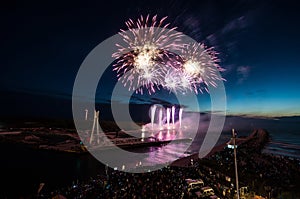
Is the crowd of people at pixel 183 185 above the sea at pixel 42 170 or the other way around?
above

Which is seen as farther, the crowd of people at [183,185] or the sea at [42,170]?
the sea at [42,170]

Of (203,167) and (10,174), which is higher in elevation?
(203,167)

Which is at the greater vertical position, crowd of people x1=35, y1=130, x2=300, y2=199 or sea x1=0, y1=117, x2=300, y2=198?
crowd of people x1=35, y1=130, x2=300, y2=199

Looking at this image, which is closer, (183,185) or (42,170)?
(183,185)

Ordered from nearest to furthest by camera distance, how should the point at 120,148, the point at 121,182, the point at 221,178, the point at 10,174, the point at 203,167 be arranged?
the point at 121,182 → the point at 221,178 → the point at 203,167 → the point at 10,174 → the point at 120,148

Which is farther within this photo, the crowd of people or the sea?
the sea

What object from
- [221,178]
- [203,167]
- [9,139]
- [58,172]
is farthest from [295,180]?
[9,139]

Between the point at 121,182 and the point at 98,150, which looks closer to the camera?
the point at 121,182

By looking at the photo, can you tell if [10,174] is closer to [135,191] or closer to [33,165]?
[33,165]

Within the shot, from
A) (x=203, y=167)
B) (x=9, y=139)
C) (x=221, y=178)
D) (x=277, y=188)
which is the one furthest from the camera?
(x=9, y=139)
